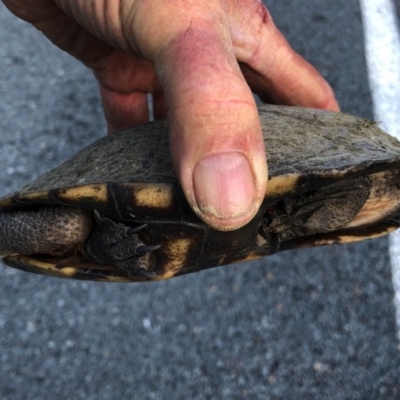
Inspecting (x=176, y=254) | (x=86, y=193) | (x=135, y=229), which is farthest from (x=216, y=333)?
(x=86, y=193)

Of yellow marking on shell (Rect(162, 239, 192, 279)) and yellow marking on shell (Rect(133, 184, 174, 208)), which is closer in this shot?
yellow marking on shell (Rect(133, 184, 174, 208))

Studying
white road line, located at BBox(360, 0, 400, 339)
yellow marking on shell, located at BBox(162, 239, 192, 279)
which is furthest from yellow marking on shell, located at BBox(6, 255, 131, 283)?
white road line, located at BBox(360, 0, 400, 339)

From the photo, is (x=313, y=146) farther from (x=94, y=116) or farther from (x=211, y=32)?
(x=94, y=116)

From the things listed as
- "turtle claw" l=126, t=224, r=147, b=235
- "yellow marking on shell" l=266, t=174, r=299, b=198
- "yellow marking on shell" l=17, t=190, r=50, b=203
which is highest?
"yellow marking on shell" l=266, t=174, r=299, b=198

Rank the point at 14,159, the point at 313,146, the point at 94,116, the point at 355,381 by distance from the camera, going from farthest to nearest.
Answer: the point at 94,116 → the point at 14,159 → the point at 355,381 → the point at 313,146

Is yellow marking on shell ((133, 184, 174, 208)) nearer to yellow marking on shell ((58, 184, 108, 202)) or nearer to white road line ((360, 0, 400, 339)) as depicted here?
yellow marking on shell ((58, 184, 108, 202))

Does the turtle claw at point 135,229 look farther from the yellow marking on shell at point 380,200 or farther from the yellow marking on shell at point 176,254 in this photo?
the yellow marking on shell at point 380,200

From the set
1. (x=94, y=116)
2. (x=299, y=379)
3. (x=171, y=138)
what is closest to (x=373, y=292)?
(x=299, y=379)
